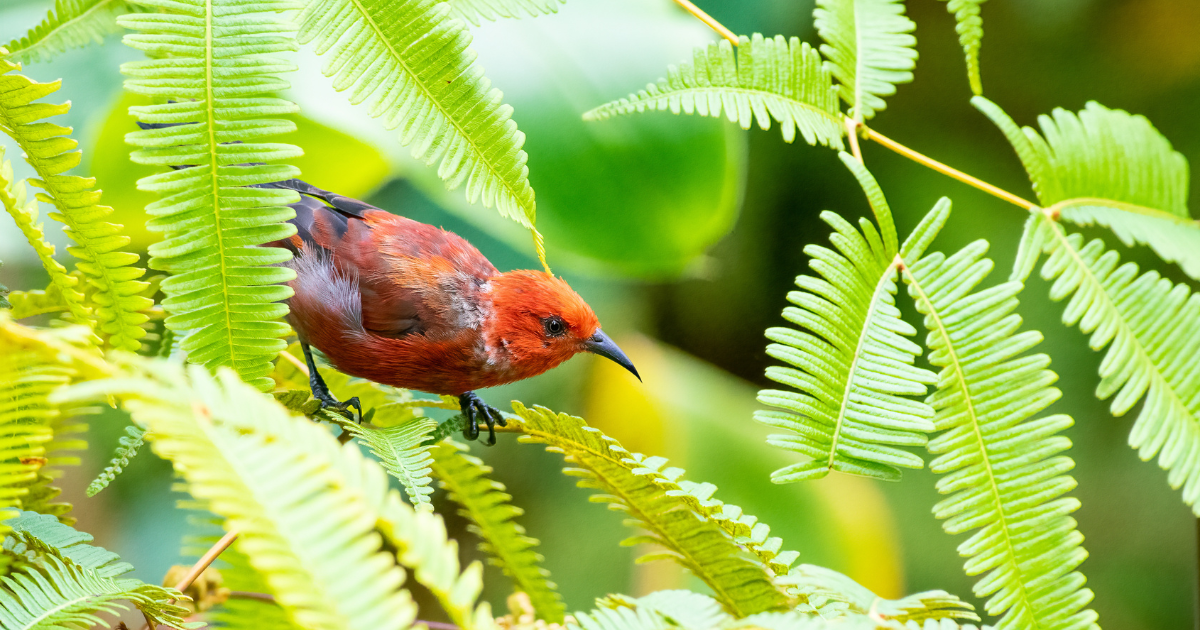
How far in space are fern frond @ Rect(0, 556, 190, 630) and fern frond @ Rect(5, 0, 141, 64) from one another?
0.41 m

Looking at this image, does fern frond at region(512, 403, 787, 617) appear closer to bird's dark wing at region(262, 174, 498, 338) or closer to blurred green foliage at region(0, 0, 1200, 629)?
bird's dark wing at region(262, 174, 498, 338)

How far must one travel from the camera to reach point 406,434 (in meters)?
0.63

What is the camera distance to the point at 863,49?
77 centimetres

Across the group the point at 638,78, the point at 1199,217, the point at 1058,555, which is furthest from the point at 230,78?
the point at 1199,217

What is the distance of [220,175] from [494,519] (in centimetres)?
42

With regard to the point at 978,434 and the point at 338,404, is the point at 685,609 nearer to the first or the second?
the point at 978,434

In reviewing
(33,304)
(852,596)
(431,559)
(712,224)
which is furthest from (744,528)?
(712,224)

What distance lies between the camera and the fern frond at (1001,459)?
1.86ft

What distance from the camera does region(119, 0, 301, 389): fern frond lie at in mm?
473

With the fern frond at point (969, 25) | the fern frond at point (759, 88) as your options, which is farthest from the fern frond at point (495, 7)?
the fern frond at point (969, 25)

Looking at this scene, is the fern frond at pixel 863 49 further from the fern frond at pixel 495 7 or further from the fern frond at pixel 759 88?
the fern frond at pixel 495 7

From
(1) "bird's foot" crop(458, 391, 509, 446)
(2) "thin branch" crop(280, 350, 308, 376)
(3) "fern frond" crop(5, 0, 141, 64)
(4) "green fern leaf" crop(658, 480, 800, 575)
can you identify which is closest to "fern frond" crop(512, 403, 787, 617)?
(4) "green fern leaf" crop(658, 480, 800, 575)

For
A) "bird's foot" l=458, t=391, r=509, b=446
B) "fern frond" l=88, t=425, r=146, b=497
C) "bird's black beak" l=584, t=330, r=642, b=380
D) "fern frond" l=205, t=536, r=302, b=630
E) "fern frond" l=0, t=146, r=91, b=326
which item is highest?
"fern frond" l=0, t=146, r=91, b=326

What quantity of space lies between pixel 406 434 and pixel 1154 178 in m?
0.70
